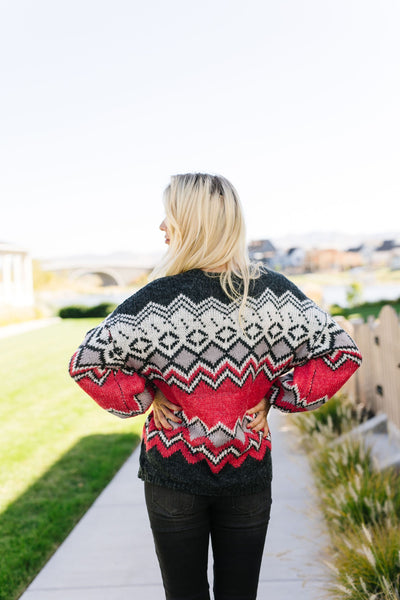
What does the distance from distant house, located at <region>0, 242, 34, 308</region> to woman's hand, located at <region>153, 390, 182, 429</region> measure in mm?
33906

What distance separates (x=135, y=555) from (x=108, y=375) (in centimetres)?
196

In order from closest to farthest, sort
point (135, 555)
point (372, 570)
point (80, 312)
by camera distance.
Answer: point (372, 570) → point (135, 555) → point (80, 312)

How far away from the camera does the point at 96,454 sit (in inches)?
206

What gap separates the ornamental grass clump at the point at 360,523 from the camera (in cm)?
224

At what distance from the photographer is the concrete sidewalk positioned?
275 cm

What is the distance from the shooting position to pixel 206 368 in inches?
62.2

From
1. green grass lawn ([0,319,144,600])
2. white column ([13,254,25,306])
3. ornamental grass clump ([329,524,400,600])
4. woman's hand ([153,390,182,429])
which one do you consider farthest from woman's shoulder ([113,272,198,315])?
white column ([13,254,25,306])

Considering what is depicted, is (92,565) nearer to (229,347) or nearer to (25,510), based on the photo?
(25,510)

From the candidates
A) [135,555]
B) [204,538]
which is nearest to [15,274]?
[135,555]

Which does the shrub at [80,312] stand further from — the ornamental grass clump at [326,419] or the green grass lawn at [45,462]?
the ornamental grass clump at [326,419]

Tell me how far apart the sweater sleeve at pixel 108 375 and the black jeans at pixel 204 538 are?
28 centimetres

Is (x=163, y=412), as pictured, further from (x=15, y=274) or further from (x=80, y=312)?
(x=15, y=274)

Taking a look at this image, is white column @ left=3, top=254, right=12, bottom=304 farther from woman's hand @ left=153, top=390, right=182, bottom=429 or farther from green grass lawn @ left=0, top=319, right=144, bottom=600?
woman's hand @ left=153, top=390, right=182, bottom=429

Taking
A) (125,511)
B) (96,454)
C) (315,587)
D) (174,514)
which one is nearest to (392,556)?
(315,587)
